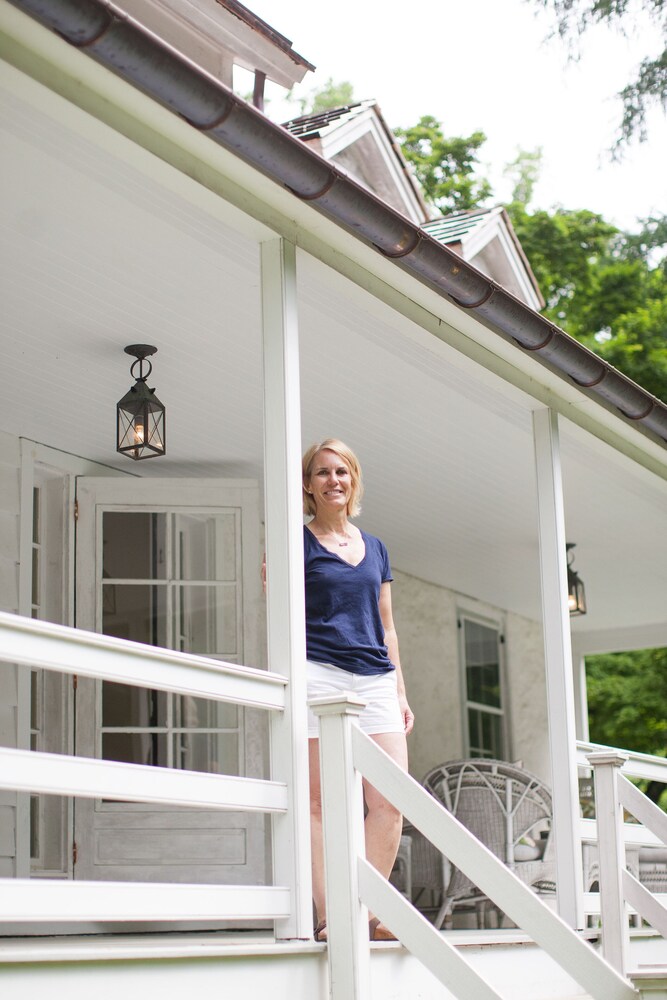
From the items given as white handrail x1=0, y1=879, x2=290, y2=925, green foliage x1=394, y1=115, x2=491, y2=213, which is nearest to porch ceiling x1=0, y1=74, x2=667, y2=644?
white handrail x1=0, y1=879, x2=290, y2=925

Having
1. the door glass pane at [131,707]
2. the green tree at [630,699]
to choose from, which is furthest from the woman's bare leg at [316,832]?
the green tree at [630,699]

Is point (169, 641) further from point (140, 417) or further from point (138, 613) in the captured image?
point (140, 417)

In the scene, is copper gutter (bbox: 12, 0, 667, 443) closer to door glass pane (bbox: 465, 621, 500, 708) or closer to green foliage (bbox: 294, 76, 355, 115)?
door glass pane (bbox: 465, 621, 500, 708)

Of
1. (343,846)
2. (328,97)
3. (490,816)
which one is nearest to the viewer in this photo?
(343,846)

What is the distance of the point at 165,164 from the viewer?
3.49 meters

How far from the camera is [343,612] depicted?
4047 mm

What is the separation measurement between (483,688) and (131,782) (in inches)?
279

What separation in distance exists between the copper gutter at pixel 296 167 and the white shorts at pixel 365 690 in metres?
1.33

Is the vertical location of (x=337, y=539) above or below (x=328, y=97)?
below

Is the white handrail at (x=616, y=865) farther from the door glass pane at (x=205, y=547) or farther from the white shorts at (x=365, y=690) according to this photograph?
the door glass pane at (x=205, y=547)

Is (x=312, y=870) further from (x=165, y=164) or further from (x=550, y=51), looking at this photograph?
(x=550, y=51)

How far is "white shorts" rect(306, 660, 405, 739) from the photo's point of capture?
12.9ft

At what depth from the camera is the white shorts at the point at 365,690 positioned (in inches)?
155

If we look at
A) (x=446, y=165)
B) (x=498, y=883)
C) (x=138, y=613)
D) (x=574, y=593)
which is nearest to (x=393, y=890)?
(x=498, y=883)
